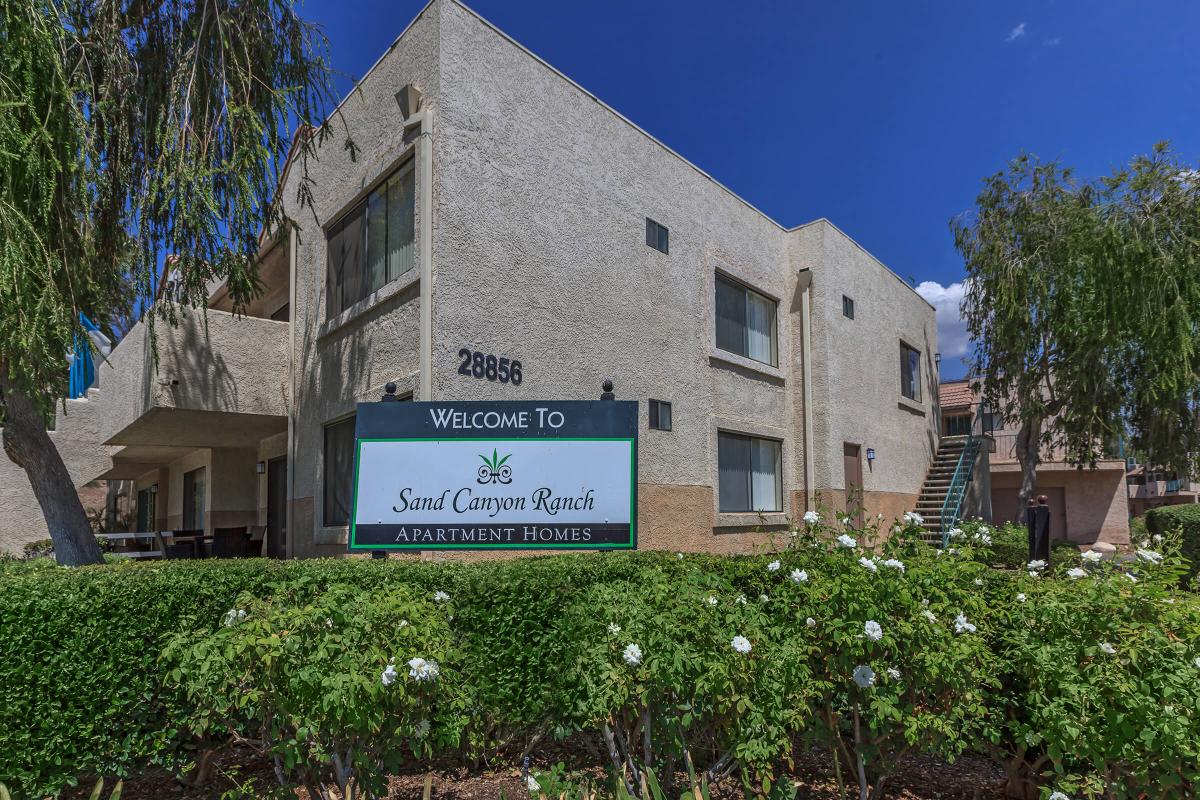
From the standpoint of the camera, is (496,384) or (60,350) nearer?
(60,350)

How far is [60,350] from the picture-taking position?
302 inches

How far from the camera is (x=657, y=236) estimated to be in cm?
1144

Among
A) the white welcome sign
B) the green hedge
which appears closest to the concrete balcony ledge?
the white welcome sign

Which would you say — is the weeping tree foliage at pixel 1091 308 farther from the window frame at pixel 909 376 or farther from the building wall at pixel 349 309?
the building wall at pixel 349 309

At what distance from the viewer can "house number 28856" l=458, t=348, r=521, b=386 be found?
8297mm

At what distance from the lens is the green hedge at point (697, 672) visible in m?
3.22

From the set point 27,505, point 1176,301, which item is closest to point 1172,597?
point 1176,301

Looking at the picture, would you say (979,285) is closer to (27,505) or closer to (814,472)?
(814,472)

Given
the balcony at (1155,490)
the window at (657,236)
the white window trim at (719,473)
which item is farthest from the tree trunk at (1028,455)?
the balcony at (1155,490)

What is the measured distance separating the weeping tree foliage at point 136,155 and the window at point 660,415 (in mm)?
5797

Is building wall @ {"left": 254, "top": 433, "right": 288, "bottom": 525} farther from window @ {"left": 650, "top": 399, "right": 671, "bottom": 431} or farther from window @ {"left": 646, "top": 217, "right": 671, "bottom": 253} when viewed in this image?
window @ {"left": 646, "top": 217, "right": 671, "bottom": 253}

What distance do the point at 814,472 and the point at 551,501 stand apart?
859 cm

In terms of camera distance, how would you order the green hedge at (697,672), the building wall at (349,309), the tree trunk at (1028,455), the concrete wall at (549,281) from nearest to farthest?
the green hedge at (697,672) < the concrete wall at (549,281) < the building wall at (349,309) < the tree trunk at (1028,455)

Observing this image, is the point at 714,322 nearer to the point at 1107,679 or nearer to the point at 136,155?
the point at 136,155
